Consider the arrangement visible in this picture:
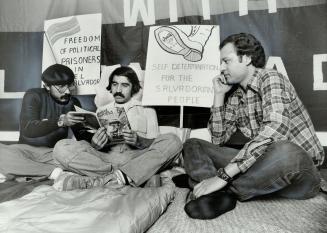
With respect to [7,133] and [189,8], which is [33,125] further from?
[189,8]

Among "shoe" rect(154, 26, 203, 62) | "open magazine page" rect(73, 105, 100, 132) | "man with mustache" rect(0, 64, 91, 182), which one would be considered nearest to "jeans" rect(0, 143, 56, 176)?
"man with mustache" rect(0, 64, 91, 182)

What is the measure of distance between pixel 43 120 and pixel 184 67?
68 centimetres

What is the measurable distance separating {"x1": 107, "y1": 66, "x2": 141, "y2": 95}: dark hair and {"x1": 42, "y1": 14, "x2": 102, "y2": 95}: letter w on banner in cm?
8

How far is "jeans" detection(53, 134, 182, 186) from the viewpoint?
4.16 ft

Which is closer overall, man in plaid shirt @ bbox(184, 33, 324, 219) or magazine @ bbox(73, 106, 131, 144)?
man in plaid shirt @ bbox(184, 33, 324, 219)

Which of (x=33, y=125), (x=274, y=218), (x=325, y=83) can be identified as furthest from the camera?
(x=33, y=125)

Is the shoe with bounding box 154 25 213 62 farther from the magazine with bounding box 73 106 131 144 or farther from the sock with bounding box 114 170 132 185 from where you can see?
the sock with bounding box 114 170 132 185

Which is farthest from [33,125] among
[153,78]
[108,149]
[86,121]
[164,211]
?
[164,211]

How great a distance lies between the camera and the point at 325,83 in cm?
144

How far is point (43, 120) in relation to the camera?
5.05 feet

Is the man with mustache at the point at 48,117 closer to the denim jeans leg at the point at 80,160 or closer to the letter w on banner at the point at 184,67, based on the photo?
the denim jeans leg at the point at 80,160

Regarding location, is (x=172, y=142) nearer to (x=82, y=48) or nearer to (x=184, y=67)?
(x=184, y=67)

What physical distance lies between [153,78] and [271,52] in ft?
1.72

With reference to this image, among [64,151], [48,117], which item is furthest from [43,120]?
[64,151]
